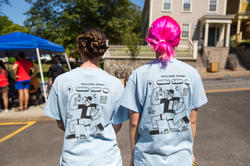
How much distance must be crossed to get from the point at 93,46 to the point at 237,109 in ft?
20.1

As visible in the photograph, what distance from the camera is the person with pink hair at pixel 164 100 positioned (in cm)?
146

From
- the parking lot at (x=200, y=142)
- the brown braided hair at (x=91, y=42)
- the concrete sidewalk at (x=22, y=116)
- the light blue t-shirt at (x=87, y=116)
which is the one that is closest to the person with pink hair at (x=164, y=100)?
the light blue t-shirt at (x=87, y=116)

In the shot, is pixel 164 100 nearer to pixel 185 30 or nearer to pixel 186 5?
pixel 185 30

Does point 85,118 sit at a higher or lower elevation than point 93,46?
lower

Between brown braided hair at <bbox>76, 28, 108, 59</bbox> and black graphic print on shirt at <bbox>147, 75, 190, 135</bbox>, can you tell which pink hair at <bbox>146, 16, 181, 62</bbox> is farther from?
brown braided hair at <bbox>76, 28, 108, 59</bbox>

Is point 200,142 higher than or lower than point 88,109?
lower

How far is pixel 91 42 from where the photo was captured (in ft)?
5.01

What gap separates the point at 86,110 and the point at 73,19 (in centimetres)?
2112

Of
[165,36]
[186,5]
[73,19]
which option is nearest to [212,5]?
[186,5]

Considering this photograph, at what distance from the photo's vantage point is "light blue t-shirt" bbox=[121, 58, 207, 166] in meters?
1.45

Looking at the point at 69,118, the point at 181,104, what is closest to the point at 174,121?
the point at 181,104

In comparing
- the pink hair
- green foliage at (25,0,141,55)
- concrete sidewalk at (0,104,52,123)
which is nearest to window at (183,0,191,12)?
green foliage at (25,0,141,55)

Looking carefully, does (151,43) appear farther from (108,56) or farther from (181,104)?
(108,56)

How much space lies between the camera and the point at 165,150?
1.43 metres
